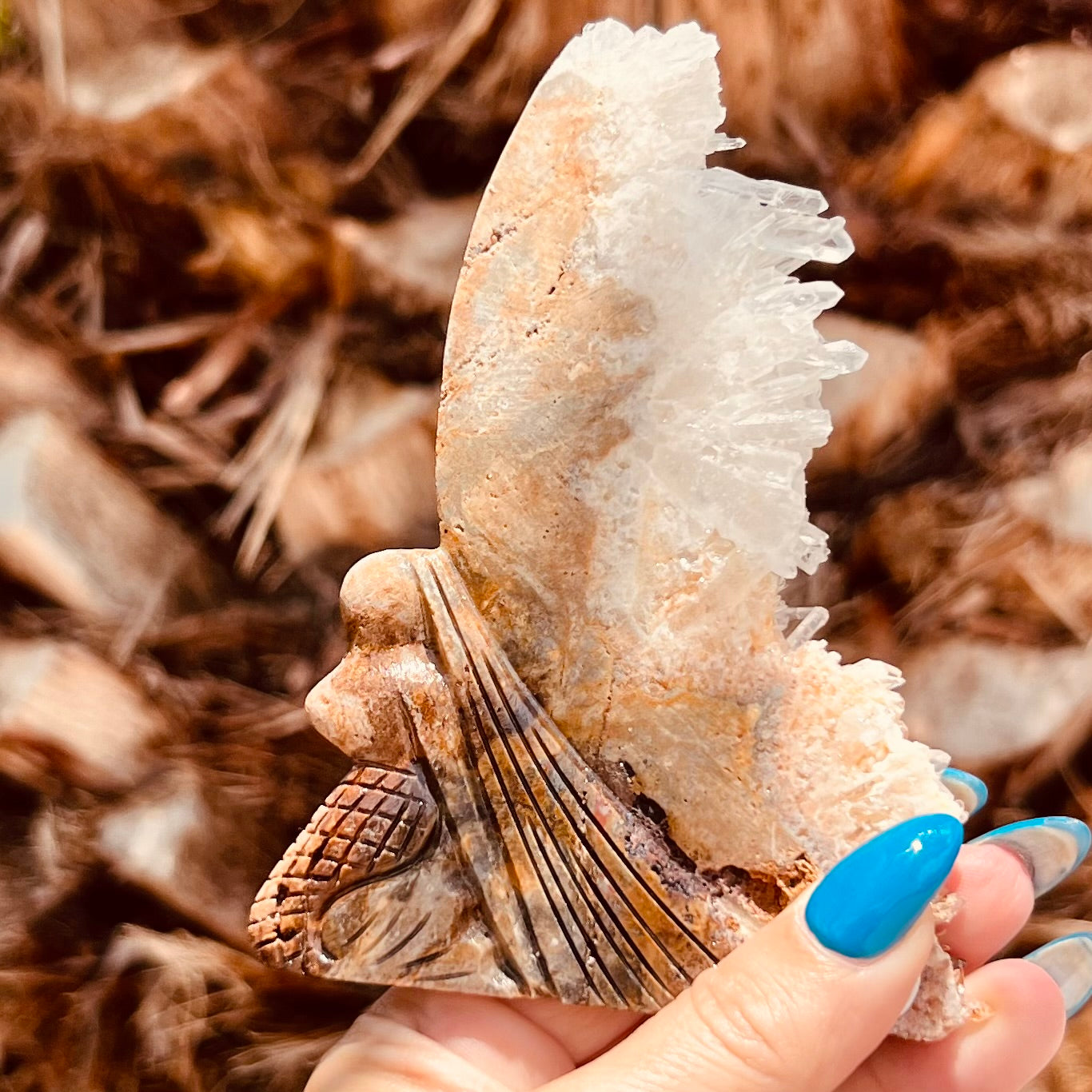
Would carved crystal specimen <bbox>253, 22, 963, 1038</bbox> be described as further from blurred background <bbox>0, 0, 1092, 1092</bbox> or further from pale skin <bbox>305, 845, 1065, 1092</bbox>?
blurred background <bbox>0, 0, 1092, 1092</bbox>

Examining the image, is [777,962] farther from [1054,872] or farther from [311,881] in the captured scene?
[1054,872]

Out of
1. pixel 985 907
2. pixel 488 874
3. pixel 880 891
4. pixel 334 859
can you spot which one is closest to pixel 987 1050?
pixel 985 907

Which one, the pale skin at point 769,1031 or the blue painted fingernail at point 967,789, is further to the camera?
the blue painted fingernail at point 967,789

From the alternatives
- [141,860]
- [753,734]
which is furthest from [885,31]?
[141,860]

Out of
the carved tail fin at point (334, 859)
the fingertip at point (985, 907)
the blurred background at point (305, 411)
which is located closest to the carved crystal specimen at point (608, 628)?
the carved tail fin at point (334, 859)

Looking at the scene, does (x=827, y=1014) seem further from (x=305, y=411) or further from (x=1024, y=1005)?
(x=305, y=411)

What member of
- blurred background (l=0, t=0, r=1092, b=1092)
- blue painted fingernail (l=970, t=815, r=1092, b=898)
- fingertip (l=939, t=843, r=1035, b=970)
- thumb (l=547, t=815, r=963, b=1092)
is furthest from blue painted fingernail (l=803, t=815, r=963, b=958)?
blurred background (l=0, t=0, r=1092, b=1092)

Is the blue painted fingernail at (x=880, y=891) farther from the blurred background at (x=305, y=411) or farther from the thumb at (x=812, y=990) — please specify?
the blurred background at (x=305, y=411)

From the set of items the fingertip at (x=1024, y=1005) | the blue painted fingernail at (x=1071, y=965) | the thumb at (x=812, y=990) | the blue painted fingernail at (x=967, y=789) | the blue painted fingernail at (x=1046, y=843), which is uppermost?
→ the thumb at (x=812, y=990)
